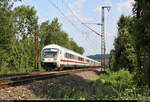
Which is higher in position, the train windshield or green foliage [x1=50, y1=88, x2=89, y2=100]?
the train windshield

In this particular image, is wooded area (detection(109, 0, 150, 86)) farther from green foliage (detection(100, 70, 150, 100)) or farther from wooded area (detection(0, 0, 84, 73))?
wooded area (detection(0, 0, 84, 73))

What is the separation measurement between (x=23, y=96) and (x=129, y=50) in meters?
16.1

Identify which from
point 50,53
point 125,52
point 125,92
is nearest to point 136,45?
point 125,92

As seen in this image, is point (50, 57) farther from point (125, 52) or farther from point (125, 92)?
point (125, 92)

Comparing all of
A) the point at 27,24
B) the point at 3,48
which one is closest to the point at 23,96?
the point at 3,48

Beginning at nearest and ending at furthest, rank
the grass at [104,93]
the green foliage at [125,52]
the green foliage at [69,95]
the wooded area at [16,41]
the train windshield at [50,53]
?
1. the grass at [104,93]
2. the green foliage at [69,95]
3. the green foliage at [125,52]
4. the train windshield at [50,53]
5. the wooded area at [16,41]

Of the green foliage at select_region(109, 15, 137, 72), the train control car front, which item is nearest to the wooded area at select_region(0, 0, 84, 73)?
the train control car front

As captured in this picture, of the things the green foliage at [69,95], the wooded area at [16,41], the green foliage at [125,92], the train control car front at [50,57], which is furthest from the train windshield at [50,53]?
A: the green foliage at [69,95]

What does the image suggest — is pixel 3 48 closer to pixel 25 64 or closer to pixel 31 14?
pixel 25 64

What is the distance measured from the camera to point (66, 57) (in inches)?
1085

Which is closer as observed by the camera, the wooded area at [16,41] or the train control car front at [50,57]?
the train control car front at [50,57]

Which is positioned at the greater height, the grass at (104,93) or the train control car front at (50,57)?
the train control car front at (50,57)

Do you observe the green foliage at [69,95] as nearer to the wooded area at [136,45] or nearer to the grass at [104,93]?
the grass at [104,93]

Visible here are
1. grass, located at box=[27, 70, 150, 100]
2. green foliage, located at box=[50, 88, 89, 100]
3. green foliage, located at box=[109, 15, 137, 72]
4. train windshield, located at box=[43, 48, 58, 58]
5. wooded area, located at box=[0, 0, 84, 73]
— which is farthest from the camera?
wooded area, located at box=[0, 0, 84, 73]
